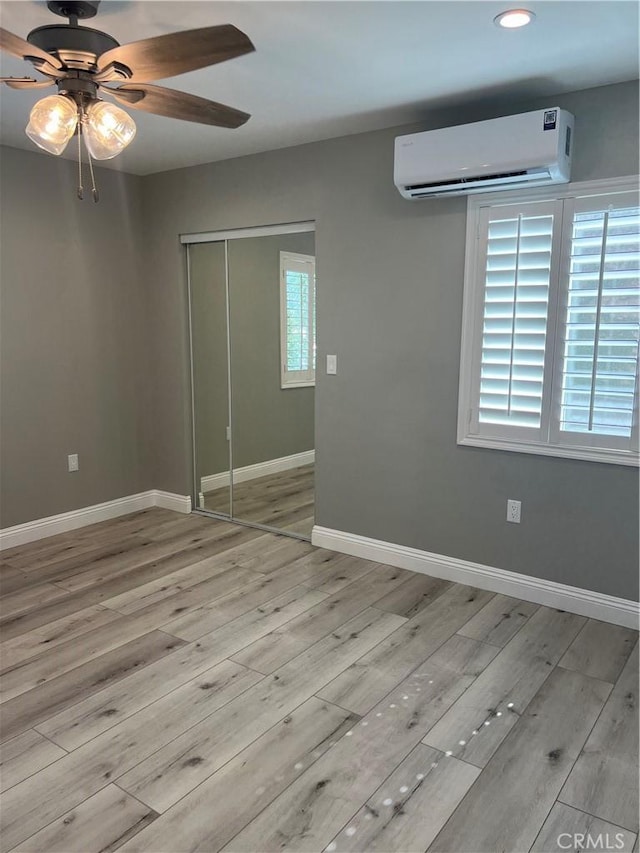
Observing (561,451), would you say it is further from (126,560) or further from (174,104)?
(126,560)

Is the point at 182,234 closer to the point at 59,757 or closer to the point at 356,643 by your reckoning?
the point at 356,643

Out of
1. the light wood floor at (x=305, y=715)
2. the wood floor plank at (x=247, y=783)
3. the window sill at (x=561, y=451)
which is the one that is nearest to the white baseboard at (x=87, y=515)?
the light wood floor at (x=305, y=715)

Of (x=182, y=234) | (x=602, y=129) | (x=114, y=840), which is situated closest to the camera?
(x=114, y=840)

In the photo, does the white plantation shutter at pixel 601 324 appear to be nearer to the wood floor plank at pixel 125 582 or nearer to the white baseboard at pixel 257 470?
the white baseboard at pixel 257 470

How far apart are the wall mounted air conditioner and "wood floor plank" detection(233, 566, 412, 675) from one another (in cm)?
206

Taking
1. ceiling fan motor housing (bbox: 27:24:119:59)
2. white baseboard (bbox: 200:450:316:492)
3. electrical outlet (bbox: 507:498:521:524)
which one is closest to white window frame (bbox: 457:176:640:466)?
electrical outlet (bbox: 507:498:521:524)

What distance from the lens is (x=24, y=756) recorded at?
204 centimetres

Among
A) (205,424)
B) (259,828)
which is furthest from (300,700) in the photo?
(205,424)

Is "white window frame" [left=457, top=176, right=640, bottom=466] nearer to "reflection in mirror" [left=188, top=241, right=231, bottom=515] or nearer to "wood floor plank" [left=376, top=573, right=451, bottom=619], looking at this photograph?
"wood floor plank" [left=376, top=573, right=451, bottom=619]

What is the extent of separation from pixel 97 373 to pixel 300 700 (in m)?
2.88

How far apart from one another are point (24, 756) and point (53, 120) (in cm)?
206

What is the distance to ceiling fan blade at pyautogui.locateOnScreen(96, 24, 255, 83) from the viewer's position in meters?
1.60

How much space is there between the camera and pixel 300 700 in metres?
2.34

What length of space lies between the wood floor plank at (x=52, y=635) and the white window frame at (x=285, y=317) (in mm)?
1795
